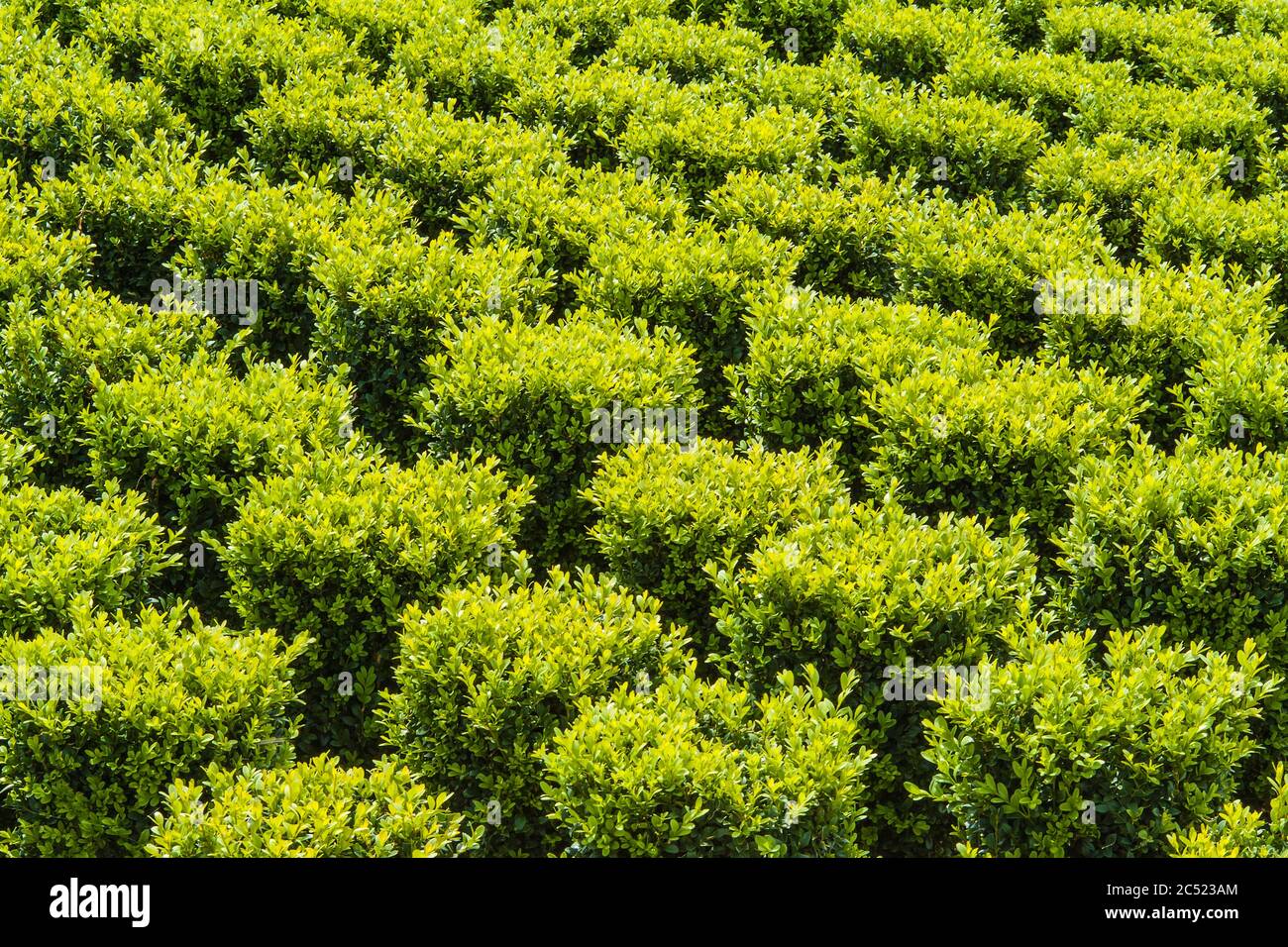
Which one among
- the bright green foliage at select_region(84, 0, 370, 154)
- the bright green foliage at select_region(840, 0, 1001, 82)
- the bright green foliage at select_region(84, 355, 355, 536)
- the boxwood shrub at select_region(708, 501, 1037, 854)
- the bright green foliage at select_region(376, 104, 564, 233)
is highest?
the bright green foliage at select_region(840, 0, 1001, 82)

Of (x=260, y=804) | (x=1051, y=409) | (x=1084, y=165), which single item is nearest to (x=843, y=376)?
(x=1051, y=409)

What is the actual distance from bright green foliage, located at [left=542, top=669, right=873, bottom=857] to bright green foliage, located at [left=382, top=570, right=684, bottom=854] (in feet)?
0.70

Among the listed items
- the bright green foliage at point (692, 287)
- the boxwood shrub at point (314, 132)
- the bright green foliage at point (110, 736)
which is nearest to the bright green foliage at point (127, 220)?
the boxwood shrub at point (314, 132)

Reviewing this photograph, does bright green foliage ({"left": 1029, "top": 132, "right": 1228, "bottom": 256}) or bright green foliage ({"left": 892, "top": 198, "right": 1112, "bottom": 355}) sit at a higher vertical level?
bright green foliage ({"left": 1029, "top": 132, "right": 1228, "bottom": 256})

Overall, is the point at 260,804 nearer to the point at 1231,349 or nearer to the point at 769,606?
the point at 769,606

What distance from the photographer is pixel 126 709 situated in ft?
18.1

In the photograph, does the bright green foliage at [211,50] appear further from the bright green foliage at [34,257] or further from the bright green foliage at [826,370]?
the bright green foliage at [826,370]

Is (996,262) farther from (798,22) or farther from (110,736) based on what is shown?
(110,736)

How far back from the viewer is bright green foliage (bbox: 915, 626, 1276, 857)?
215 inches

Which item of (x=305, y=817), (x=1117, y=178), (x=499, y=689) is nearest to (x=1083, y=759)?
(x=499, y=689)

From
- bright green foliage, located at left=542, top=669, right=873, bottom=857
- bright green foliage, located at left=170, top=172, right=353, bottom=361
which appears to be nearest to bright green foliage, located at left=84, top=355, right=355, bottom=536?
bright green foliage, located at left=170, top=172, right=353, bottom=361

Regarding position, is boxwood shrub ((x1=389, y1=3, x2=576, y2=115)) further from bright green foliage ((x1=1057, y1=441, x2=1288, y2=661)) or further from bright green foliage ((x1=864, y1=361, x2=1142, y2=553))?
bright green foliage ((x1=1057, y1=441, x2=1288, y2=661))

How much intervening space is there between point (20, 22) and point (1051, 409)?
9686mm

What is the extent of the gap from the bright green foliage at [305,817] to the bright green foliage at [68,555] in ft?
4.35
